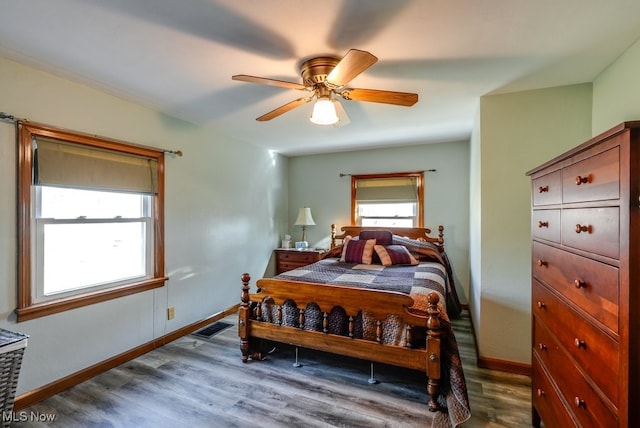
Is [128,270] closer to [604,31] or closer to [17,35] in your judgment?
[17,35]

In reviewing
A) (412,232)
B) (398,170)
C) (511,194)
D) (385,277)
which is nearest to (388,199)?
(398,170)

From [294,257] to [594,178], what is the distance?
3.88 metres

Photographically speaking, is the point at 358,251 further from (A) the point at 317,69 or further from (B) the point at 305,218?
(A) the point at 317,69

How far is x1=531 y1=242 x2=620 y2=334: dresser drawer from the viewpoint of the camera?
99cm

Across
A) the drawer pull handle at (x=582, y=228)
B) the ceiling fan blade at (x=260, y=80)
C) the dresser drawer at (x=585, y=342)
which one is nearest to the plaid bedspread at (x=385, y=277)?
the dresser drawer at (x=585, y=342)

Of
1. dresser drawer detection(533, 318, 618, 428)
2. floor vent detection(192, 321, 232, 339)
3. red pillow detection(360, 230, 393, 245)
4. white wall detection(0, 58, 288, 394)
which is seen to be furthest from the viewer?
red pillow detection(360, 230, 393, 245)

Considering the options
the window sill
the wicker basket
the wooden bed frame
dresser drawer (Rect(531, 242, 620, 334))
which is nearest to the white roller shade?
the wooden bed frame

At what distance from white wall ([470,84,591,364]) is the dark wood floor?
38cm

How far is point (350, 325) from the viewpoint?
7.23 feet

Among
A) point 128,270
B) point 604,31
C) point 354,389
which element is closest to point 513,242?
point 604,31

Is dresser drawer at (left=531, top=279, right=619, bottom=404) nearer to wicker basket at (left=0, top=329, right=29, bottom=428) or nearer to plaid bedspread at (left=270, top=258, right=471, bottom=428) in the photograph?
plaid bedspread at (left=270, top=258, right=471, bottom=428)

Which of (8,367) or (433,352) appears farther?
(433,352)

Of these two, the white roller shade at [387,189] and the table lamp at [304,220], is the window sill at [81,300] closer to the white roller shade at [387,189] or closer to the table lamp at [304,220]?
the table lamp at [304,220]

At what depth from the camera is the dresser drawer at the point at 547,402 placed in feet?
4.39
